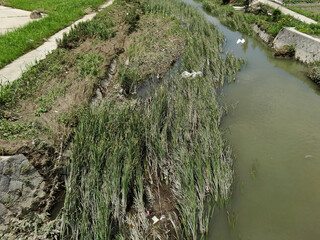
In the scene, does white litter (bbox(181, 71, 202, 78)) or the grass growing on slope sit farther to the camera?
the grass growing on slope

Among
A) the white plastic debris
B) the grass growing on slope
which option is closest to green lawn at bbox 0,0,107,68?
the white plastic debris

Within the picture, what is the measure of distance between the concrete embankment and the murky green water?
36.4 inches

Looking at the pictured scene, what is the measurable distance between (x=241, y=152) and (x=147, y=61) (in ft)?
15.9

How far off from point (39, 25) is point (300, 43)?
1015 cm

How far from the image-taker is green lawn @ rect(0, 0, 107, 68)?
6.93 m

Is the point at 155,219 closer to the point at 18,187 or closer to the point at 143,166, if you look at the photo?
the point at 143,166

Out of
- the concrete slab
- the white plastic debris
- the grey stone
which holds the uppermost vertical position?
the grey stone

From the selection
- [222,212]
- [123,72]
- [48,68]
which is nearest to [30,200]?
[222,212]

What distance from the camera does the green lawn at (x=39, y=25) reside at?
6934mm

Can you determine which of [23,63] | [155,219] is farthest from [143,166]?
[23,63]

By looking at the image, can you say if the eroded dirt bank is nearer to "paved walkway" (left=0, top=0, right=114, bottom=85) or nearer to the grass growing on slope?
"paved walkway" (left=0, top=0, right=114, bottom=85)

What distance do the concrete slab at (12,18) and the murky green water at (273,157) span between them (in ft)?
28.1

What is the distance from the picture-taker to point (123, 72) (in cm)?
691

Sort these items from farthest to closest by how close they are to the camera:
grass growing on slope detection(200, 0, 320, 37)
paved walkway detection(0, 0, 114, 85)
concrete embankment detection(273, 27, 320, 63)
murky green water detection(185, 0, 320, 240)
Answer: grass growing on slope detection(200, 0, 320, 37) < concrete embankment detection(273, 27, 320, 63) < paved walkway detection(0, 0, 114, 85) < murky green water detection(185, 0, 320, 240)
